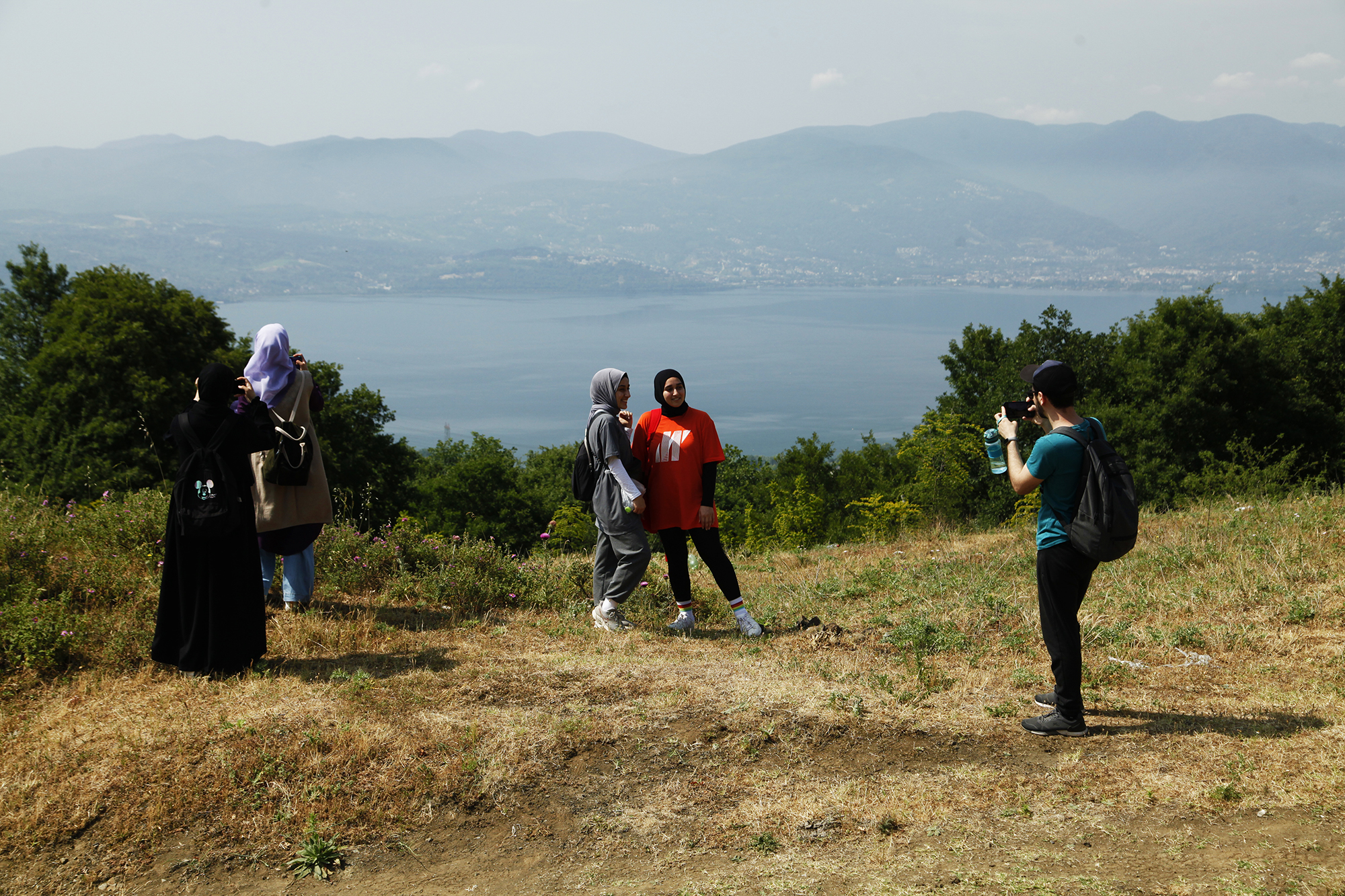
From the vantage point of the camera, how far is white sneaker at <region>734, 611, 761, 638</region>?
649cm

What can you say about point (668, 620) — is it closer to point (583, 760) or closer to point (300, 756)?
point (583, 760)

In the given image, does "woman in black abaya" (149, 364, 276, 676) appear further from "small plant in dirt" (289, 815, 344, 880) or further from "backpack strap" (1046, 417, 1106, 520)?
"backpack strap" (1046, 417, 1106, 520)

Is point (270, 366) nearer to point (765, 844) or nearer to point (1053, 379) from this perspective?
point (765, 844)

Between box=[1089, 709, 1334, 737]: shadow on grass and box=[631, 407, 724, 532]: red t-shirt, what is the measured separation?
3.00 meters

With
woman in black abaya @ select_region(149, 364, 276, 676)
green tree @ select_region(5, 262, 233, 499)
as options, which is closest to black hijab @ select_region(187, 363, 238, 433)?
woman in black abaya @ select_region(149, 364, 276, 676)

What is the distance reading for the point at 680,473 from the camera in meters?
6.28

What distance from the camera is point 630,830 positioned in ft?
12.4

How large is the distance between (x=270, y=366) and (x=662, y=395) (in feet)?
9.06

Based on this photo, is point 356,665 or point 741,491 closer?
point 356,665

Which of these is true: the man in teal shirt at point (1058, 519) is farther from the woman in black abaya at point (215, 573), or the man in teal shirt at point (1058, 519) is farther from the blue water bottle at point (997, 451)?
the woman in black abaya at point (215, 573)

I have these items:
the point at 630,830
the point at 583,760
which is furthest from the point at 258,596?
the point at 630,830

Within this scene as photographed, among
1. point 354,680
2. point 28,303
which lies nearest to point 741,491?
point 28,303

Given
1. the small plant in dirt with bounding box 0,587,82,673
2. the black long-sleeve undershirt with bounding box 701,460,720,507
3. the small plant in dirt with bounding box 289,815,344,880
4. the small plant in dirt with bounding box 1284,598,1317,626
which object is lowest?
the small plant in dirt with bounding box 289,815,344,880

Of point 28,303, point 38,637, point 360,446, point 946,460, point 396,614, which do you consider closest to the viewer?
point 38,637
